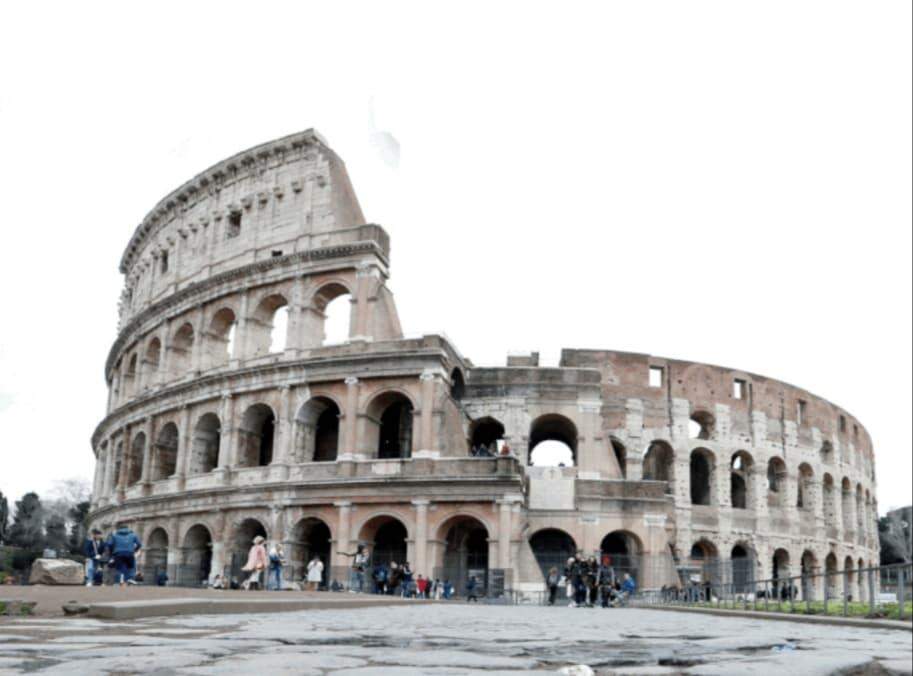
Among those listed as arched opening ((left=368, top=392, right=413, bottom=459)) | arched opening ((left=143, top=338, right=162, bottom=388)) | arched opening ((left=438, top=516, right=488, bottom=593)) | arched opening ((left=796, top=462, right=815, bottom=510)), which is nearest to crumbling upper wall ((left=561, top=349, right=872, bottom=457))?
arched opening ((left=796, top=462, right=815, bottom=510))

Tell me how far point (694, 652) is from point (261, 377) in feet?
86.4

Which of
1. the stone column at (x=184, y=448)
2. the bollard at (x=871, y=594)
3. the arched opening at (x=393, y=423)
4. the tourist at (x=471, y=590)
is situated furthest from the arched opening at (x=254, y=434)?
the bollard at (x=871, y=594)

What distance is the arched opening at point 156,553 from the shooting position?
31.7 metres

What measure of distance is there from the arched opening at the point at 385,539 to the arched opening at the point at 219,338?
826 cm

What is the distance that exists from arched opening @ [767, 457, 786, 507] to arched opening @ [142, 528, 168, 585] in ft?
71.6

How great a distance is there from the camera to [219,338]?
33.2m

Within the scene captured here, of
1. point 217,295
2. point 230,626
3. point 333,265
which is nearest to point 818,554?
point 333,265

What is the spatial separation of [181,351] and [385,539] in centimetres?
1091

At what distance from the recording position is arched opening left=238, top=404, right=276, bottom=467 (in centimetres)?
3027

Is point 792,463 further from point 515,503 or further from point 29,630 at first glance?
point 29,630

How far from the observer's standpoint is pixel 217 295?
107 ft

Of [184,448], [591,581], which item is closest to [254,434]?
[184,448]

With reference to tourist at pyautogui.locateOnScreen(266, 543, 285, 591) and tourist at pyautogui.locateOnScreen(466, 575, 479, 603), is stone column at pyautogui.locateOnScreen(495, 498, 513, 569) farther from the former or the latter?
tourist at pyautogui.locateOnScreen(266, 543, 285, 591)

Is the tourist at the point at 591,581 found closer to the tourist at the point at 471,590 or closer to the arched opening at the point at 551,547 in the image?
A: the tourist at the point at 471,590
